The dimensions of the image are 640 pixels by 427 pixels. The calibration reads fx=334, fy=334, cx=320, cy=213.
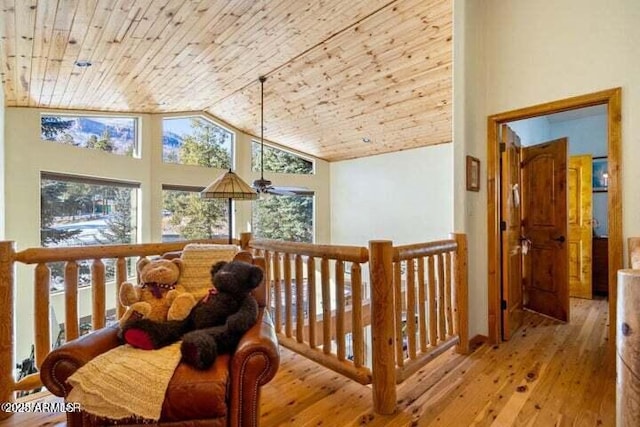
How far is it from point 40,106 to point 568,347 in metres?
6.24

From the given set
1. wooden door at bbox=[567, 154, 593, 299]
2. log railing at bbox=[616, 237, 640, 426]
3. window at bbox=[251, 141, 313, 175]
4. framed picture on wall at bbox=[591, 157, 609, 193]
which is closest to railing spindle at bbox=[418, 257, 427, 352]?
log railing at bbox=[616, 237, 640, 426]

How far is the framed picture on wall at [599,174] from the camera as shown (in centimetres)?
492

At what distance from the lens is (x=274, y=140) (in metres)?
7.09

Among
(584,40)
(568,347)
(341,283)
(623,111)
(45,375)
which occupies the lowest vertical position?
(568,347)

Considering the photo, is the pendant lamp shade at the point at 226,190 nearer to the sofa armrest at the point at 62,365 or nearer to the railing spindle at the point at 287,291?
the railing spindle at the point at 287,291

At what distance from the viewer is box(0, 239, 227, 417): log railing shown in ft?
6.05

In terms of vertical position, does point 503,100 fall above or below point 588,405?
above

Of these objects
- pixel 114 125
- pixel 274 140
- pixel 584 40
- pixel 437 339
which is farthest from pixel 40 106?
pixel 584 40

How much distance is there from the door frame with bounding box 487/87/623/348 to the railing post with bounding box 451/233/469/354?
40cm

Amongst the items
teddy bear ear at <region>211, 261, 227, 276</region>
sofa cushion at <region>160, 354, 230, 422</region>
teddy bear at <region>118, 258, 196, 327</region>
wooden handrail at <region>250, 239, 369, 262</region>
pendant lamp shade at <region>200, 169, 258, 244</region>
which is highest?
pendant lamp shade at <region>200, 169, 258, 244</region>

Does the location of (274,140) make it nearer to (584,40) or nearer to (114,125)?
(114,125)

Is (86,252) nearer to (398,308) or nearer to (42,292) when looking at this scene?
(42,292)

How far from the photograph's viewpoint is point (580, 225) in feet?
14.8

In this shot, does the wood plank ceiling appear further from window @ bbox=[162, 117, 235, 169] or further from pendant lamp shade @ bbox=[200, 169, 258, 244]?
pendant lamp shade @ bbox=[200, 169, 258, 244]
